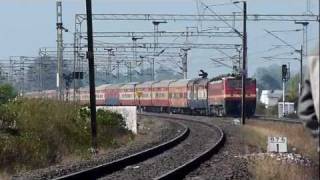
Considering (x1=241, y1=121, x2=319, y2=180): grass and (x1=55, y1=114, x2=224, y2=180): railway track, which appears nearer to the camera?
(x1=241, y1=121, x2=319, y2=180): grass

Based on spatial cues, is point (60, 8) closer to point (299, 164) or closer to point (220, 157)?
point (220, 157)

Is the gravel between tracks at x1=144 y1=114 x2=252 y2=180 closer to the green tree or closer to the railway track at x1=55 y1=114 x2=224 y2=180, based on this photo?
the railway track at x1=55 y1=114 x2=224 y2=180

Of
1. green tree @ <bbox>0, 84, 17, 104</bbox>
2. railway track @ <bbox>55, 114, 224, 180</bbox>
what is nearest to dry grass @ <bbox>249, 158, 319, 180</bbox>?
railway track @ <bbox>55, 114, 224, 180</bbox>

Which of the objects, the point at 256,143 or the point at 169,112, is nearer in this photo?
the point at 256,143

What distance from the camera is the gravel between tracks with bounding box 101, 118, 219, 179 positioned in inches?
686

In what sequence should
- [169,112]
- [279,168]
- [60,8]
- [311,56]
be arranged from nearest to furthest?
[311,56] < [279,168] < [60,8] < [169,112]

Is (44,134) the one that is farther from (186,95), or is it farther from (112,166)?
(186,95)

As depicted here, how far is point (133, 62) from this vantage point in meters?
97.9

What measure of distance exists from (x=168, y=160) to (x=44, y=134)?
6.74 meters

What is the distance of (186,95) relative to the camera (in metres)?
68.0

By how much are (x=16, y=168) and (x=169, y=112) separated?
2248 inches

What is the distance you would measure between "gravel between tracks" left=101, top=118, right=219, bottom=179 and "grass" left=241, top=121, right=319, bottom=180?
5.80 ft

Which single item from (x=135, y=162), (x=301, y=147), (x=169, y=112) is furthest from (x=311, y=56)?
(x=169, y=112)

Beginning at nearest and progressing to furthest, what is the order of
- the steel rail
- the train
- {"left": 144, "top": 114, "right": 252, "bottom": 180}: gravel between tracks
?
the steel rail → {"left": 144, "top": 114, "right": 252, "bottom": 180}: gravel between tracks → the train
